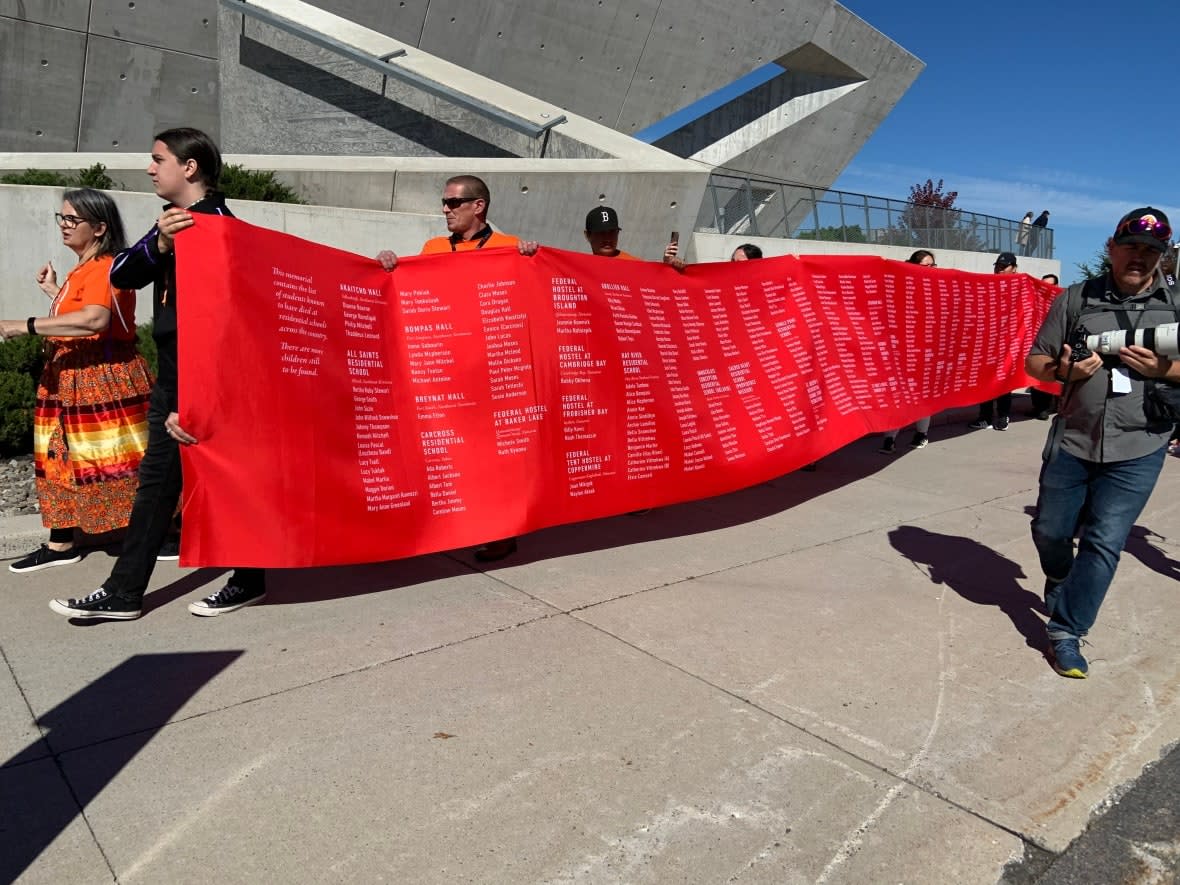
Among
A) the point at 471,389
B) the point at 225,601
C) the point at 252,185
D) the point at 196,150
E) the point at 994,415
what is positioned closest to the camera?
the point at 196,150

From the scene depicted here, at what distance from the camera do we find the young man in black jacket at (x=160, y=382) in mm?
3711

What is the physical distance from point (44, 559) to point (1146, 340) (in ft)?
16.8

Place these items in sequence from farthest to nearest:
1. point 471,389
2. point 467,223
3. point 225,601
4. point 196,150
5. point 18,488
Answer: point 18,488 < point 467,223 < point 471,389 < point 225,601 < point 196,150

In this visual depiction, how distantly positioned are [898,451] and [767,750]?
642 centimetres

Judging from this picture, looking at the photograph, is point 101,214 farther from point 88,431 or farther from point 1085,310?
point 1085,310

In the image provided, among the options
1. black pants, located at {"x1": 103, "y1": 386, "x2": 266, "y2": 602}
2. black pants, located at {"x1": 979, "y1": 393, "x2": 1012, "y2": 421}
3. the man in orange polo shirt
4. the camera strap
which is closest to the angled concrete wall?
the man in orange polo shirt

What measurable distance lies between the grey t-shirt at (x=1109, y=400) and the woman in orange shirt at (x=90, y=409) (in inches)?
170

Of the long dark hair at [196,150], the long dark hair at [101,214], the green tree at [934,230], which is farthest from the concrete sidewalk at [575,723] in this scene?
the green tree at [934,230]

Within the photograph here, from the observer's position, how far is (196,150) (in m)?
3.77

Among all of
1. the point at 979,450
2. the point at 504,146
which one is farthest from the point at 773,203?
the point at 979,450


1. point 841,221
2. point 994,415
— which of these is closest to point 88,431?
point 994,415

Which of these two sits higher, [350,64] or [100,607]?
[350,64]

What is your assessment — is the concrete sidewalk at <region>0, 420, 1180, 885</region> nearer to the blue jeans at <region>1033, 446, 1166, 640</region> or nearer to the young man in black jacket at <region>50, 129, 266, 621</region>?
the young man in black jacket at <region>50, 129, 266, 621</region>

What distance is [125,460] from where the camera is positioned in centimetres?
446
